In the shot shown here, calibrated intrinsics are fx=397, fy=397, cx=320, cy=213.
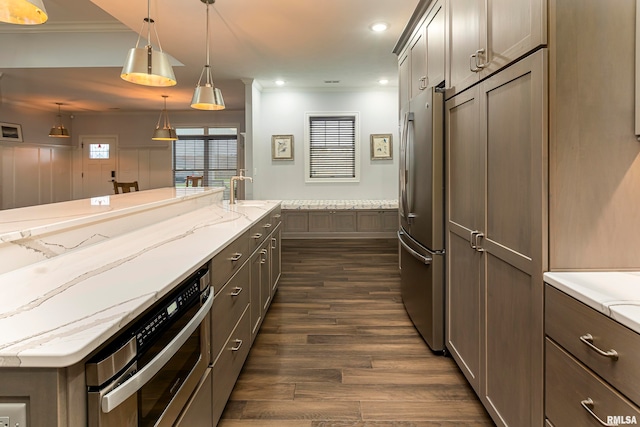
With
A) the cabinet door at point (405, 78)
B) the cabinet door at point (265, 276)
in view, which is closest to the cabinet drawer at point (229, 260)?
the cabinet door at point (265, 276)

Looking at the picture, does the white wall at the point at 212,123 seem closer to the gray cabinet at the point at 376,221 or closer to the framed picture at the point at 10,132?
the framed picture at the point at 10,132

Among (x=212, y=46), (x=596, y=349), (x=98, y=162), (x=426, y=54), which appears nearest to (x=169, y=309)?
(x=596, y=349)

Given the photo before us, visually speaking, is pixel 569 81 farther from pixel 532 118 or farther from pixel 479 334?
pixel 479 334

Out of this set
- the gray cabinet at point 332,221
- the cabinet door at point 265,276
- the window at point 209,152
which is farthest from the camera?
the window at point 209,152

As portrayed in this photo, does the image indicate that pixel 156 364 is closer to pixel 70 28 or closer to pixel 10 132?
pixel 70 28

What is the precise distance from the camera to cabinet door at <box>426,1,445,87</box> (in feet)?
8.09

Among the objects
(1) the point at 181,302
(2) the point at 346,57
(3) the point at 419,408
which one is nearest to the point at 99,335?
(1) the point at 181,302

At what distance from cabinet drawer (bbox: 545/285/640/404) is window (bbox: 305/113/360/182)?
233 inches

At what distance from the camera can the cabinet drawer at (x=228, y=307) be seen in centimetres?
162

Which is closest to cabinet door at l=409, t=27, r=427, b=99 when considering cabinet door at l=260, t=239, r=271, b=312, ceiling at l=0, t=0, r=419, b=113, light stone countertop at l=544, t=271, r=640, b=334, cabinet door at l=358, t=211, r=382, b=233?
ceiling at l=0, t=0, r=419, b=113

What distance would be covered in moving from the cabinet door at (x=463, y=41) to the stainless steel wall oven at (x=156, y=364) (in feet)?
5.21

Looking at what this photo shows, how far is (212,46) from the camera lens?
4504 mm

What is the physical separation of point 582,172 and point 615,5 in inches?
21.0
